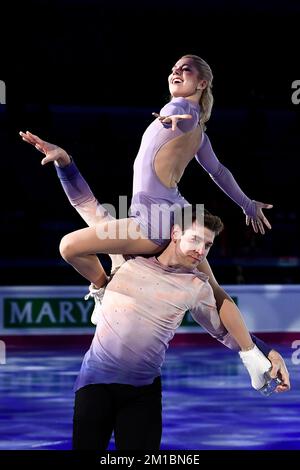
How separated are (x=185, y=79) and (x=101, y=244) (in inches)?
31.6

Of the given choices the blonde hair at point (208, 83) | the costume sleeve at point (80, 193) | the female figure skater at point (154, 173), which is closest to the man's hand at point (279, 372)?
the female figure skater at point (154, 173)

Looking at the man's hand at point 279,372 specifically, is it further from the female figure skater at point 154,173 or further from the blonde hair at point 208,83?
the blonde hair at point 208,83

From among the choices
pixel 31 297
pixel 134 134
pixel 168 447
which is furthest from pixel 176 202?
pixel 134 134

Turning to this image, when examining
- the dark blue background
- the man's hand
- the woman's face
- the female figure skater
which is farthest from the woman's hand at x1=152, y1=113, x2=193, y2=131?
the dark blue background

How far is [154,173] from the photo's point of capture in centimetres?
370

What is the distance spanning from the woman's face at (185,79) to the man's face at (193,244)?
2.46 feet

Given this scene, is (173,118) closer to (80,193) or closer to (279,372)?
(80,193)

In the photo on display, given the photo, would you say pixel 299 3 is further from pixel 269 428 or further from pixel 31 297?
pixel 269 428

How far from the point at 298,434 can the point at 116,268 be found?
2504mm

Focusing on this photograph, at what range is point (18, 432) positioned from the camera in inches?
220

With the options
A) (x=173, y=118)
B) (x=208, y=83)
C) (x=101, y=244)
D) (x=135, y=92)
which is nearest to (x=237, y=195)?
(x=208, y=83)

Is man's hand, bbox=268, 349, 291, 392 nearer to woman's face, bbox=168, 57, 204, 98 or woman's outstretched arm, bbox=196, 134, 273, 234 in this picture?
woman's outstretched arm, bbox=196, 134, 273, 234

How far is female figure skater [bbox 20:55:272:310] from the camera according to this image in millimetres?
3482
